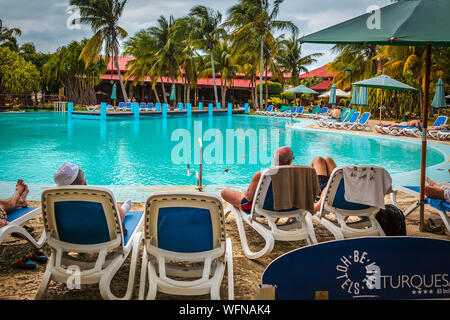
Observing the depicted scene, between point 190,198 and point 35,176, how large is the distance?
6.94 m

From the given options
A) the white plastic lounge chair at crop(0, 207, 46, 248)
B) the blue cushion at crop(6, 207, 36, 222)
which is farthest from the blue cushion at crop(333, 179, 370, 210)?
the blue cushion at crop(6, 207, 36, 222)

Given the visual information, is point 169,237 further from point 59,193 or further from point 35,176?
point 35,176

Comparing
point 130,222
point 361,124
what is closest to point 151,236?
point 130,222

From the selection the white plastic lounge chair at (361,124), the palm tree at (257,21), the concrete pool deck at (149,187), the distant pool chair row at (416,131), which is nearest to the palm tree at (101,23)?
the palm tree at (257,21)

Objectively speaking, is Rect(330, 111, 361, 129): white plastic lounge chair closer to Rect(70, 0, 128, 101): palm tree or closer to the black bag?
the black bag

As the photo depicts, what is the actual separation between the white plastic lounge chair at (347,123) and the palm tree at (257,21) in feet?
39.4

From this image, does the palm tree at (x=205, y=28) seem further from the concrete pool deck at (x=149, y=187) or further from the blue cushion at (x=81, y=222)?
the blue cushion at (x=81, y=222)

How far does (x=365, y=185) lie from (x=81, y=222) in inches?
96.0

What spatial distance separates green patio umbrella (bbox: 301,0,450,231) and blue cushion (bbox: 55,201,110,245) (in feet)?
8.72

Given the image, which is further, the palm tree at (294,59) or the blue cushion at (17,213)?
the palm tree at (294,59)

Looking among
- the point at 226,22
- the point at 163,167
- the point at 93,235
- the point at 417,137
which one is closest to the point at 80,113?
the point at 226,22

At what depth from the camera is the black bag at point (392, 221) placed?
3.50 metres

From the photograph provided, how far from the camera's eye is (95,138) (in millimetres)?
14398

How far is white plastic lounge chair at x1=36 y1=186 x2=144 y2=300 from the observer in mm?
2336
